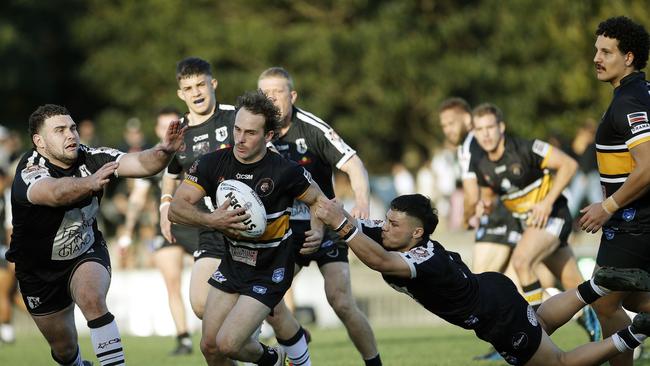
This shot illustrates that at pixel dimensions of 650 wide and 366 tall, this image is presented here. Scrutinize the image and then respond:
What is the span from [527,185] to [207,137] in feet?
11.1

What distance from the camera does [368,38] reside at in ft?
98.2

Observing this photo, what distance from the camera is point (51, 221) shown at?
26.9 ft

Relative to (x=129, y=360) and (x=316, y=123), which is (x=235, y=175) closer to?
(x=316, y=123)

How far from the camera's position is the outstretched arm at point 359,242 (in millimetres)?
7113

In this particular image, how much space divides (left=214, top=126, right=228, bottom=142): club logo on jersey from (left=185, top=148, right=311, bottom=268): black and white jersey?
160 centimetres

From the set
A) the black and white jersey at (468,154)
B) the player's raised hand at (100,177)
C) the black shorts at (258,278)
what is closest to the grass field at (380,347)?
the black and white jersey at (468,154)

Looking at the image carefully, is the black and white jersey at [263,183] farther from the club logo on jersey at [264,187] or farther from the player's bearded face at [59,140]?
the player's bearded face at [59,140]

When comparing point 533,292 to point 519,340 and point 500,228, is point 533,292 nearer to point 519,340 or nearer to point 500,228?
point 500,228

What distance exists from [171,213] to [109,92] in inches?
1076

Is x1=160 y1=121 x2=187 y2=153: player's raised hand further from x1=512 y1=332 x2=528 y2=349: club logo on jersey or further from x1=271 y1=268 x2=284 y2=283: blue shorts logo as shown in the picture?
x1=512 y1=332 x2=528 y2=349: club logo on jersey

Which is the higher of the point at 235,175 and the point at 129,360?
the point at 235,175

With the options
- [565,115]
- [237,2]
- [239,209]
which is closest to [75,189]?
[239,209]

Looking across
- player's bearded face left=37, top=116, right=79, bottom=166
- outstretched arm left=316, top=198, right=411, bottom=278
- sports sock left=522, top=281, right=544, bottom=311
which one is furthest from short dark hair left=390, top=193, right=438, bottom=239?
sports sock left=522, top=281, right=544, bottom=311

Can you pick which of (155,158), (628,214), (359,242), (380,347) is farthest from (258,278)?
(380,347)
